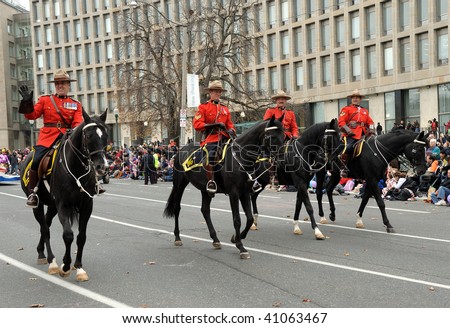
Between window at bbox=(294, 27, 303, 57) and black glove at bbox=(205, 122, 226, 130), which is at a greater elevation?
window at bbox=(294, 27, 303, 57)

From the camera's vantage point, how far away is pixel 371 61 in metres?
48.2

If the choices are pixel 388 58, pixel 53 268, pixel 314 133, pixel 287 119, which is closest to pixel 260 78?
pixel 388 58

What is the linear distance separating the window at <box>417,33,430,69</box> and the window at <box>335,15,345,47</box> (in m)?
8.59

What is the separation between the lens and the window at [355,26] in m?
49.2

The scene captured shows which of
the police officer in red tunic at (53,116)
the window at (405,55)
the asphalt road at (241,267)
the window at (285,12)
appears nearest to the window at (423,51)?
the window at (405,55)

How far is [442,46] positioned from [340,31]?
11570mm

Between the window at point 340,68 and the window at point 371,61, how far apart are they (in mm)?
3053

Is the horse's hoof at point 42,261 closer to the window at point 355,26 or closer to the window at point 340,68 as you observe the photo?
the window at point 355,26

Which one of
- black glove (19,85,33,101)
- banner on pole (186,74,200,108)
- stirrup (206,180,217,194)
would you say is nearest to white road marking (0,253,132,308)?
black glove (19,85,33,101)

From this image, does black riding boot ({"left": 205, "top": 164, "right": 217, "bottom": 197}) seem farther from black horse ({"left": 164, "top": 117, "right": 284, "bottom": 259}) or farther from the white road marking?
the white road marking

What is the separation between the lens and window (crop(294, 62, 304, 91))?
2183 inches

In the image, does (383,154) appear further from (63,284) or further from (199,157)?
(63,284)

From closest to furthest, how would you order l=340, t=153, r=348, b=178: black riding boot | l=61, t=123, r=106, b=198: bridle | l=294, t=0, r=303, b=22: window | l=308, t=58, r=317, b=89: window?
l=61, t=123, r=106, b=198: bridle < l=340, t=153, r=348, b=178: black riding boot < l=308, t=58, r=317, b=89: window < l=294, t=0, r=303, b=22: window

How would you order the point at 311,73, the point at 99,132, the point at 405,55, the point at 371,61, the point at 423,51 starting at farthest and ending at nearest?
1. the point at 311,73
2. the point at 371,61
3. the point at 405,55
4. the point at 423,51
5. the point at 99,132
